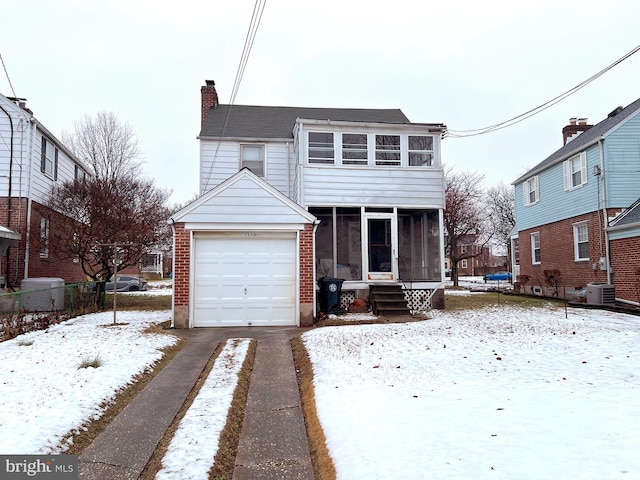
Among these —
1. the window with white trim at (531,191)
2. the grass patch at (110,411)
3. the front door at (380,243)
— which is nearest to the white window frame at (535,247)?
the window with white trim at (531,191)

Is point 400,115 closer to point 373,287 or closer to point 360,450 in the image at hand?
point 373,287

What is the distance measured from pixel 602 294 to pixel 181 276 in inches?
526

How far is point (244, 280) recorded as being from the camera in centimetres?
1141

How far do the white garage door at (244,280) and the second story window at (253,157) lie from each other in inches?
223

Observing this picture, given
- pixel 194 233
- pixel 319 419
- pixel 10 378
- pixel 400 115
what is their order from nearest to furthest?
pixel 319 419 → pixel 10 378 → pixel 194 233 → pixel 400 115

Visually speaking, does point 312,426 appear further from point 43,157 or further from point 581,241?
point 581,241

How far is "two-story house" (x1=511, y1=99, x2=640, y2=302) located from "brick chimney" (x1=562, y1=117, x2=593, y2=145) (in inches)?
1.8

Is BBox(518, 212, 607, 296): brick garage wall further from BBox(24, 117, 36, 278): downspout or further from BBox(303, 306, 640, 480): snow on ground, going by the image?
BBox(24, 117, 36, 278): downspout

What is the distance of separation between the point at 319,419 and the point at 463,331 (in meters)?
5.63

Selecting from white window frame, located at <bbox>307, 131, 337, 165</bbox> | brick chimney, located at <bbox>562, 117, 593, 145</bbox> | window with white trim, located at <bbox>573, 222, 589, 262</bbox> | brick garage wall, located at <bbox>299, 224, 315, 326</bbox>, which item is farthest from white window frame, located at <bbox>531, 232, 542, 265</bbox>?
brick garage wall, located at <bbox>299, 224, 315, 326</bbox>

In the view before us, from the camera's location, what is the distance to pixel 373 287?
13.5 meters

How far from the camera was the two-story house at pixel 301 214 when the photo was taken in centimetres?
1134

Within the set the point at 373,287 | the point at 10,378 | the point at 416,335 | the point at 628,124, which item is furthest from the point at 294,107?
A: the point at 10,378

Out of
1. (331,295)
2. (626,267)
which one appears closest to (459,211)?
(626,267)
